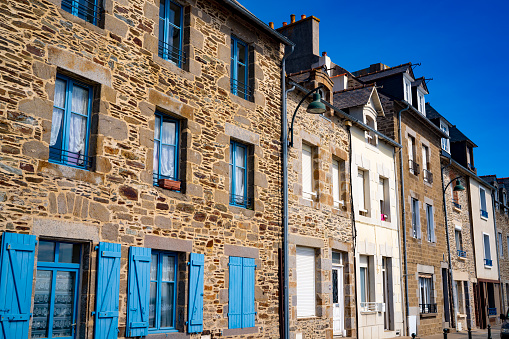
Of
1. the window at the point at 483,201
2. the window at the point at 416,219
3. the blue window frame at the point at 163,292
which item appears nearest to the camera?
the blue window frame at the point at 163,292

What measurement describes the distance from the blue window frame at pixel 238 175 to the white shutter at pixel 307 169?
2.41m

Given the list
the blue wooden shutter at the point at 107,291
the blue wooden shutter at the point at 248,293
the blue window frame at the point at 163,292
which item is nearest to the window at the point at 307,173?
the blue wooden shutter at the point at 248,293

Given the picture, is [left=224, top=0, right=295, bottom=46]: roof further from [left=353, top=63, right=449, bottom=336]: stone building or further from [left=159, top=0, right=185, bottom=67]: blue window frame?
[left=353, top=63, right=449, bottom=336]: stone building

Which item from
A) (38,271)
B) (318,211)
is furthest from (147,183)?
(318,211)

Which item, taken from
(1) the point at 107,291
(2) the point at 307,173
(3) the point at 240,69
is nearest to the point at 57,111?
(1) the point at 107,291

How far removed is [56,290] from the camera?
7.33 m

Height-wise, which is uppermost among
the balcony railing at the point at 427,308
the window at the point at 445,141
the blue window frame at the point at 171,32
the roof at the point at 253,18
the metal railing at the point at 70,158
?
the window at the point at 445,141

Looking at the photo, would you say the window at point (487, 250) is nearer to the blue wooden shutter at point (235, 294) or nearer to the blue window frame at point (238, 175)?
the blue window frame at point (238, 175)

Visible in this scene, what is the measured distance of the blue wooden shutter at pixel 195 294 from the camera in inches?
357

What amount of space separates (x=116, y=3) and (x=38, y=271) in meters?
4.35

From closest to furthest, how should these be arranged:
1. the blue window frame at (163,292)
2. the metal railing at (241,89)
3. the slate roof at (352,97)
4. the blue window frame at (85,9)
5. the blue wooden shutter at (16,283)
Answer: the blue wooden shutter at (16,283) < the blue window frame at (85,9) < the blue window frame at (163,292) < the metal railing at (241,89) < the slate roof at (352,97)

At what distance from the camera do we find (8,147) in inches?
270

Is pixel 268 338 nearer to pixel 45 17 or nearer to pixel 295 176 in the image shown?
pixel 295 176

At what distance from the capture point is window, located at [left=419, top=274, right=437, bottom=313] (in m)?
18.7
